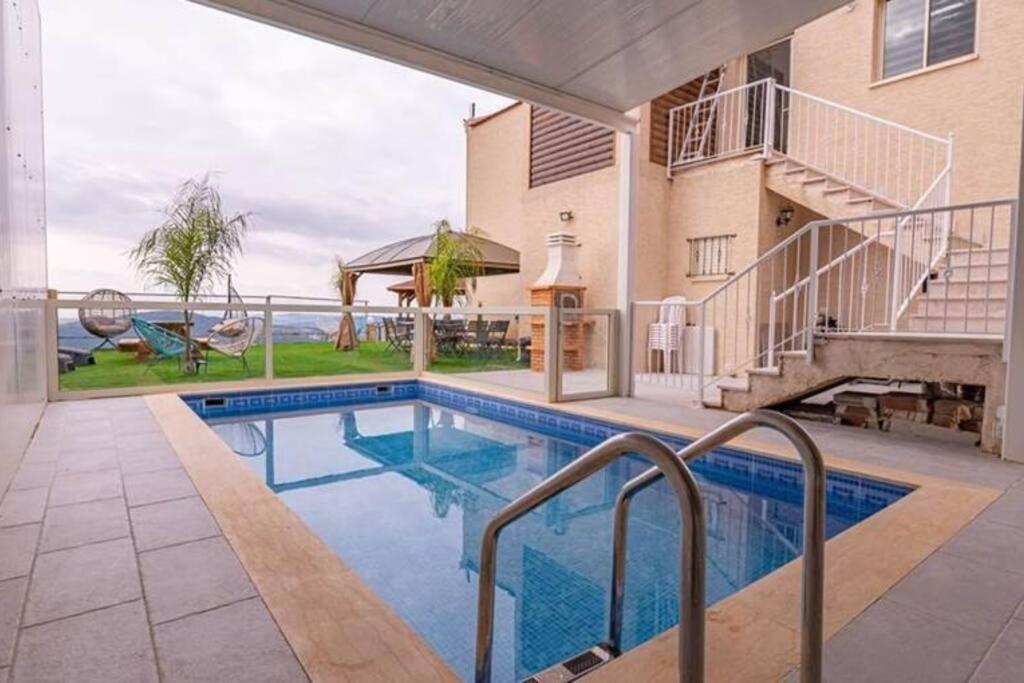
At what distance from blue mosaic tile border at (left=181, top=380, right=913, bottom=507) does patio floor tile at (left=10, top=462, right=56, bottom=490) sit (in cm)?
294

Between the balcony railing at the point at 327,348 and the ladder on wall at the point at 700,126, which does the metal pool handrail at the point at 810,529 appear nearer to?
the balcony railing at the point at 327,348

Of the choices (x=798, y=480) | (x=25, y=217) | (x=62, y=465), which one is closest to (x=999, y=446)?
(x=798, y=480)

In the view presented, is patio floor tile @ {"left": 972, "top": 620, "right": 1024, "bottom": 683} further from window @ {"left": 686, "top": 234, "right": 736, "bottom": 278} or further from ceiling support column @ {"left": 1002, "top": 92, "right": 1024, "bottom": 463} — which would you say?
window @ {"left": 686, "top": 234, "right": 736, "bottom": 278}

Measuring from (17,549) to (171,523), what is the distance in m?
0.55

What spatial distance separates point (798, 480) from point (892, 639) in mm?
2240

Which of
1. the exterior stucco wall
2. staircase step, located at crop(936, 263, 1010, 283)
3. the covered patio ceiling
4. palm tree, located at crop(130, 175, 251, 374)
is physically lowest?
staircase step, located at crop(936, 263, 1010, 283)

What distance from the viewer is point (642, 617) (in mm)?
2312

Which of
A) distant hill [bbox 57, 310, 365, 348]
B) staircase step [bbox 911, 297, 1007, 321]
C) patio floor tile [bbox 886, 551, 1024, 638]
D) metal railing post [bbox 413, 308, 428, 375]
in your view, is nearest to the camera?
patio floor tile [bbox 886, 551, 1024, 638]

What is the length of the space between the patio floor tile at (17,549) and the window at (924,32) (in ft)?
34.2

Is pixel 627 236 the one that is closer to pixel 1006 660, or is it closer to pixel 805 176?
pixel 805 176

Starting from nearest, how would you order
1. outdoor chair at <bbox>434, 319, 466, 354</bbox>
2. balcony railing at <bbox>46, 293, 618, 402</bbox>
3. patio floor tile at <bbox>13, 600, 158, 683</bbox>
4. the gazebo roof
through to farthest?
patio floor tile at <bbox>13, 600, 158, 683</bbox> < balcony railing at <bbox>46, 293, 618, 402</bbox> < outdoor chair at <bbox>434, 319, 466, 354</bbox> < the gazebo roof

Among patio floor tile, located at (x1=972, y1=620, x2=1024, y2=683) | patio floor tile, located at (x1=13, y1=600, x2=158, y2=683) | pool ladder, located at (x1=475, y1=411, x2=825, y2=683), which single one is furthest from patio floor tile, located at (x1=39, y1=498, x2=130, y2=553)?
patio floor tile, located at (x1=972, y1=620, x2=1024, y2=683)

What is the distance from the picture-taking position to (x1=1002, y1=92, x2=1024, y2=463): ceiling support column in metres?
3.46

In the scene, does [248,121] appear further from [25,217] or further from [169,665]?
[169,665]
